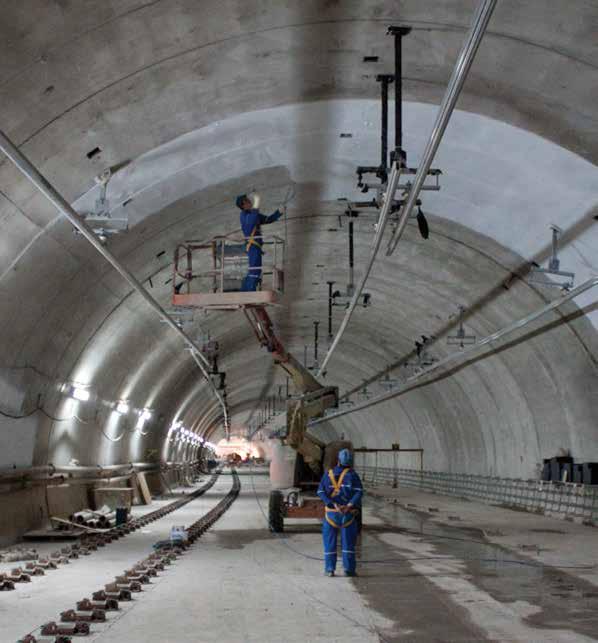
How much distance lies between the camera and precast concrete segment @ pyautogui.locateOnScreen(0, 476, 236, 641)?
27.1 feet

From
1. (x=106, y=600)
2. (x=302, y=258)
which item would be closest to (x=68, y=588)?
(x=106, y=600)

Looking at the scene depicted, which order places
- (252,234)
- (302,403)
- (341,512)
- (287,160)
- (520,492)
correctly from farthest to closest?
(520,492) < (302,403) < (252,234) < (287,160) < (341,512)

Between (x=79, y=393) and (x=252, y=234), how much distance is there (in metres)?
5.76

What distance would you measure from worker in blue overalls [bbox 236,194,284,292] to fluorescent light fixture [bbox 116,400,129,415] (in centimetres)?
908

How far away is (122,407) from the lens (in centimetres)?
2198

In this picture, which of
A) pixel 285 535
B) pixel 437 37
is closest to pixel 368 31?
pixel 437 37

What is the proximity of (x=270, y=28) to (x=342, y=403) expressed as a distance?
31.7m

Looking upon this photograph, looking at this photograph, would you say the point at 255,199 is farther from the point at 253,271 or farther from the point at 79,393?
the point at 79,393

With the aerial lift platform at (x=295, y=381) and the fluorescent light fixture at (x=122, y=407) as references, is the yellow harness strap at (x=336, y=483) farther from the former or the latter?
the fluorescent light fixture at (x=122, y=407)

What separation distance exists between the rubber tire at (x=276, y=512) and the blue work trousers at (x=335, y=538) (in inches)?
225

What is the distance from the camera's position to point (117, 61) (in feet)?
29.4

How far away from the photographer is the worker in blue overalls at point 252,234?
13336mm

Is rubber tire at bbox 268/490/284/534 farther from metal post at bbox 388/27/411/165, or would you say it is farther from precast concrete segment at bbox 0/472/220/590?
metal post at bbox 388/27/411/165

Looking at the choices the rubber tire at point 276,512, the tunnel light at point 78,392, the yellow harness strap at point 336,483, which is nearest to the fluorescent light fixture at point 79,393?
the tunnel light at point 78,392
